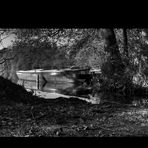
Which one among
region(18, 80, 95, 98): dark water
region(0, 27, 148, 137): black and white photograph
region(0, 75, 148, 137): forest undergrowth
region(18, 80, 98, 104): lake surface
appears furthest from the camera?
region(18, 80, 95, 98): dark water

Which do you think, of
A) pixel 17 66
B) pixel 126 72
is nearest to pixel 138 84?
pixel 126 72

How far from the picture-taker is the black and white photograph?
697 centimetres

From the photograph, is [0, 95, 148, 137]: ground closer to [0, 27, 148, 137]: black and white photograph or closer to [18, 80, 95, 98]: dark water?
[0, 27, 148, 137]: black and white photograph

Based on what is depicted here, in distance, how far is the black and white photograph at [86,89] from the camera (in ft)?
22.9

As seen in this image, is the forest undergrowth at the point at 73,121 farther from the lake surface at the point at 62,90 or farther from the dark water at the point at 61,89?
the dark water at the point at 61,89

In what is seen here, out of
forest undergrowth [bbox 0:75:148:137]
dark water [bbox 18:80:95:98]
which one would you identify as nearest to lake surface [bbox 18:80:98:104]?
dark water [bbox 18:80:95:98]

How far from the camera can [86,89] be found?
13844 mm

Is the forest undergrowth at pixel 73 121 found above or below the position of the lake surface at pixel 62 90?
below

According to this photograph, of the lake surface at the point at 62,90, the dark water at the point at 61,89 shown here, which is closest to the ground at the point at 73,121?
the lake surface at the point at 62,90

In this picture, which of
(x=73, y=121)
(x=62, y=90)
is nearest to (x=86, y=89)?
(x=62, y=90)

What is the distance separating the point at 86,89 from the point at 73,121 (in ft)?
20.9

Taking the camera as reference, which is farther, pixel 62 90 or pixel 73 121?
pixel 62 90

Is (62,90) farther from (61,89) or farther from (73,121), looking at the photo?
(73,121)
